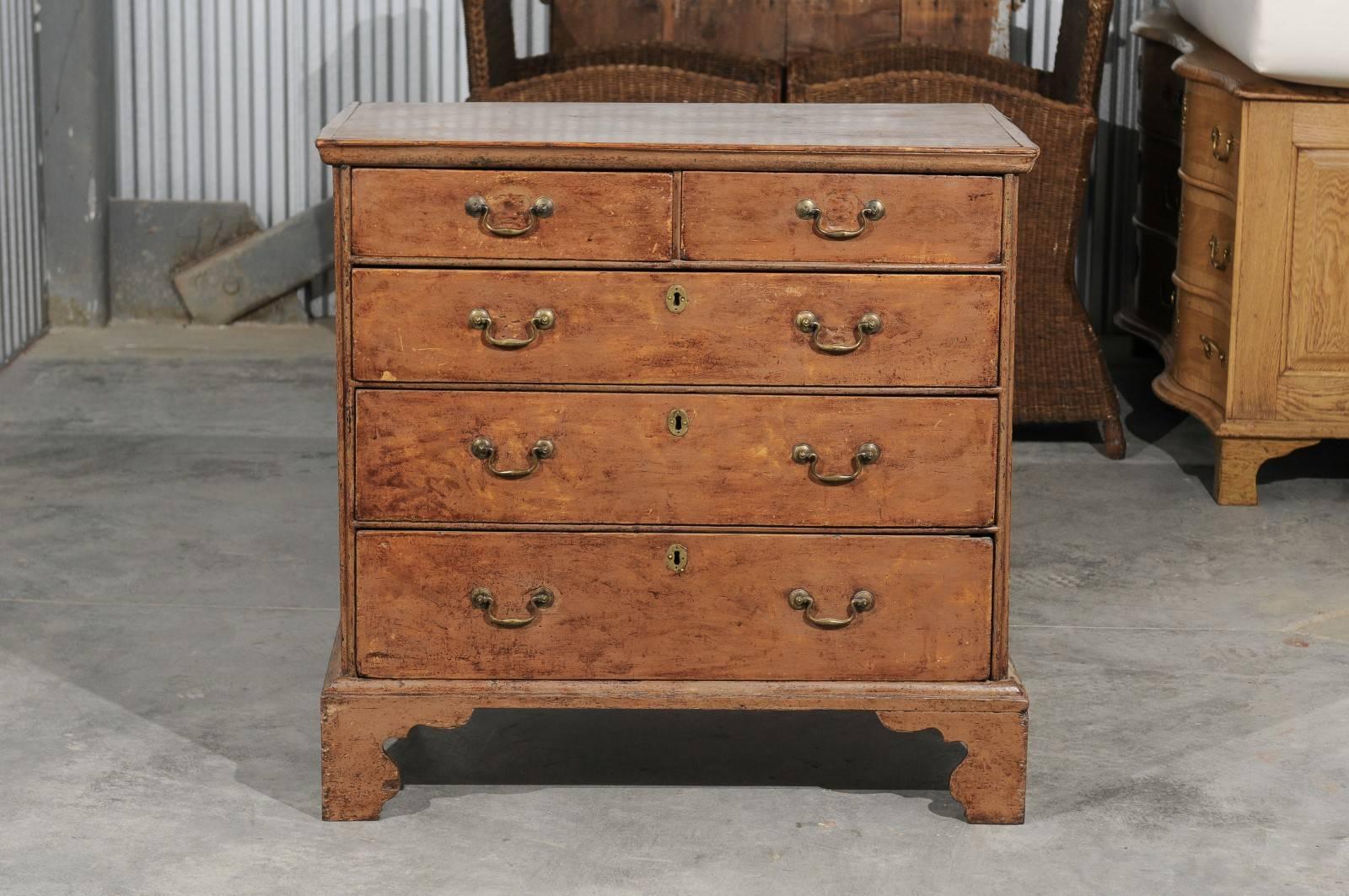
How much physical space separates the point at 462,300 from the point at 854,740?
100 centimetres

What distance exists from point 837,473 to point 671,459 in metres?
0.23

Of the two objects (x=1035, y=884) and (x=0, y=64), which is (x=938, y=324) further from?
(x=0, y=64)

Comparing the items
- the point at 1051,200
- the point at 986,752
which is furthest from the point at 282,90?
the point at 986,752

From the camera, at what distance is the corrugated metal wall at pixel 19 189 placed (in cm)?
595

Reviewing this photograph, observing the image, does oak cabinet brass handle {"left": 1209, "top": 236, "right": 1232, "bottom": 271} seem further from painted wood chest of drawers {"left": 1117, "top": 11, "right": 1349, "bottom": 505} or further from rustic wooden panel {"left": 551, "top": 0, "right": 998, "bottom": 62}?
rustic wooden panel {"left": 551, "top": 0, "right": 998, "bottom": 62}

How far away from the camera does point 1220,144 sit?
4.71 m

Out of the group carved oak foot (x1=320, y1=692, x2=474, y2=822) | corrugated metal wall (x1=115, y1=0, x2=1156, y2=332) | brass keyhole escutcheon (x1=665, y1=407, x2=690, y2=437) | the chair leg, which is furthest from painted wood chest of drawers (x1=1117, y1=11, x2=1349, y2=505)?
carved oak foot (x1=320, y1=692, x2=474, y2=822)

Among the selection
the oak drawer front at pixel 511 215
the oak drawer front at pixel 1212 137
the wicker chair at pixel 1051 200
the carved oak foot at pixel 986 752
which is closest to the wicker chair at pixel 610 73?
the wicker chair at pixel 1051 200

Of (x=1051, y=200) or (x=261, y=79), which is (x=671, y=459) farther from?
(x=261, y=79)

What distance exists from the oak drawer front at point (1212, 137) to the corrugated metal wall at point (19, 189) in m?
3.38

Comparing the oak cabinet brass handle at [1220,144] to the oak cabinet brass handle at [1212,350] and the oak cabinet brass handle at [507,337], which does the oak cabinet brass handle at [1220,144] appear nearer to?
the oak cabinet brass handle at [1212,350]

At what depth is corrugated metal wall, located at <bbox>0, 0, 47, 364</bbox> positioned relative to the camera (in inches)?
234

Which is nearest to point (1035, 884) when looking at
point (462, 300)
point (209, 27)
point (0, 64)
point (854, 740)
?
point (854, 740)

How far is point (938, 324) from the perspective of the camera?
2787mm
